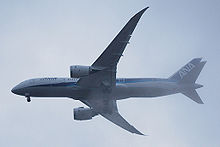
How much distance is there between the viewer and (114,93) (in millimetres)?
49469

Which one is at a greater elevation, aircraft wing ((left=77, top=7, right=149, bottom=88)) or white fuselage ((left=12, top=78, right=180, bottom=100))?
aircraft wing ((left=77, top=7, right=149, bottom=88))

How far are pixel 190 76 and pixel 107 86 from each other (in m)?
11.4

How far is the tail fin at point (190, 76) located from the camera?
5117cm

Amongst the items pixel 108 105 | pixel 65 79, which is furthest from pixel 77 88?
pixel 108 105

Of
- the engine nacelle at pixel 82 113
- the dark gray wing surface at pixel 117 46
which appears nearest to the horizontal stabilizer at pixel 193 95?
the dark gray wing surface at pixel 117 46

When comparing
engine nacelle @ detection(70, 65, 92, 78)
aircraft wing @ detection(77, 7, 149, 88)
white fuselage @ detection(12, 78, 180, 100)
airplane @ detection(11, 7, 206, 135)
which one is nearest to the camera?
aircraft wing @ detection(77, 7, 149, 88)

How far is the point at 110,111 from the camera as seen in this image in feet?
176

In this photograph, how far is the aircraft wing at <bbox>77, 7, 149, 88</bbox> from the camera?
1601 inches

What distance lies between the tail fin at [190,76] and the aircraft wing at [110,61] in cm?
954

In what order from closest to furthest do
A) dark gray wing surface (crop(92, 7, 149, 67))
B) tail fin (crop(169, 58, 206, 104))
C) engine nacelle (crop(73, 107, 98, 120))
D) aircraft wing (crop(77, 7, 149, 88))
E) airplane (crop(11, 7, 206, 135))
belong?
dark gray wing surface (crop(92, 7, 149, 67)) → aircraft wing (crop(77, 7, 149, 88)) → airplane (crop(11, 7, 206, 135)) → tail fin (crop(169, 58, 206, 104)) → engine nacelle (crop(73, 107, 98, 120))

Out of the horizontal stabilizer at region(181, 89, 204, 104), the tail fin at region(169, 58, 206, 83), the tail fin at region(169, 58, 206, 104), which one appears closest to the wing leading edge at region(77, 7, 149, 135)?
the horizontal stabilizer at region(181, 89, 204, 104)

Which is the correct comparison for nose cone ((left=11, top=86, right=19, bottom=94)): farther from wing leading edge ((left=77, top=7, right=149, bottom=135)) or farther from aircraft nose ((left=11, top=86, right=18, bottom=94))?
wing leading edge ((left=77, top=7, right=149, bottom=135))

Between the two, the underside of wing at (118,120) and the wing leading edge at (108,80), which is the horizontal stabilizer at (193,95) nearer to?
the wing leading edge at (108,80)

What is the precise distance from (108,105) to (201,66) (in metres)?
13.1
